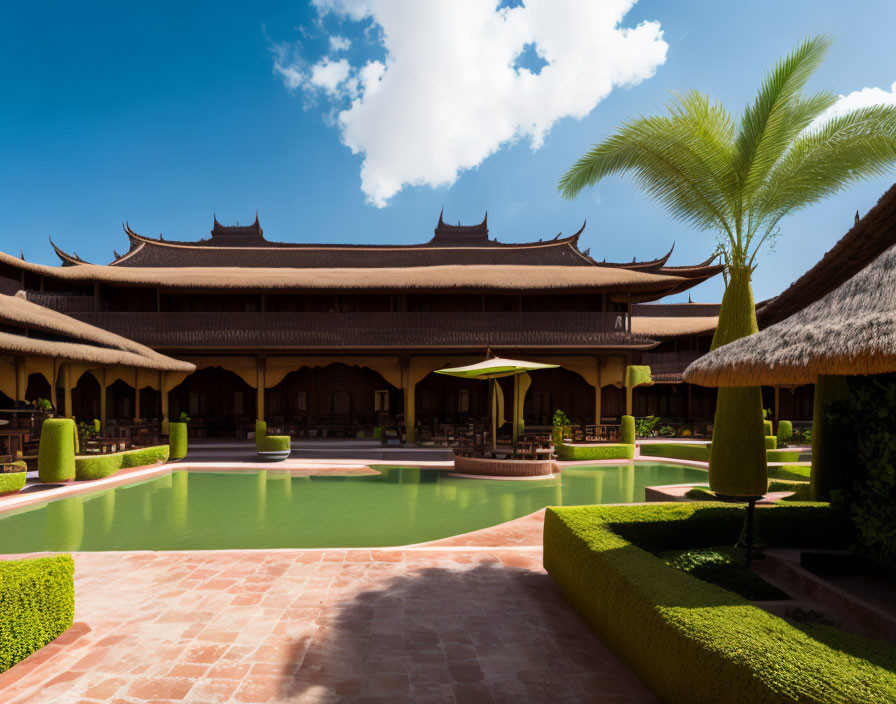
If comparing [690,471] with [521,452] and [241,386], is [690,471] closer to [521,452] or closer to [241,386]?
[521,452]

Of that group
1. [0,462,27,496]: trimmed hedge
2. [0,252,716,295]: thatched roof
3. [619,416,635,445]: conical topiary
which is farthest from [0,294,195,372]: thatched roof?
[619,416,635,445]: conical topiary

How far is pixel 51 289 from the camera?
19.6 meters

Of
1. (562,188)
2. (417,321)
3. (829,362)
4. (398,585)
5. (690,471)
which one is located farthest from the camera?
(417,321)

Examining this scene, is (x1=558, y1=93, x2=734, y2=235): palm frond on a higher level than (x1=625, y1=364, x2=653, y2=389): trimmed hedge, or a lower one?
higher

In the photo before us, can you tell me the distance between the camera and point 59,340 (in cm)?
1300

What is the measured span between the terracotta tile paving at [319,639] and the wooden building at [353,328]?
12644 millimetres

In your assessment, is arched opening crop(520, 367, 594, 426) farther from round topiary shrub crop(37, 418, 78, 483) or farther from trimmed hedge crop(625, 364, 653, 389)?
round topiary shrub crop(37, 418, 78, 483)

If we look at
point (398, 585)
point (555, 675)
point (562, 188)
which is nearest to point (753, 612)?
point (555, 675)

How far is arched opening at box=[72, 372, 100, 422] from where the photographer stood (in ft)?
65.5

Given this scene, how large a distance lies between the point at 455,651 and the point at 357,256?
74.7 ft

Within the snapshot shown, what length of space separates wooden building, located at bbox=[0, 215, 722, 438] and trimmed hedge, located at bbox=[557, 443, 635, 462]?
3.36 m

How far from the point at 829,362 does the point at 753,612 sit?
1954 millimetres

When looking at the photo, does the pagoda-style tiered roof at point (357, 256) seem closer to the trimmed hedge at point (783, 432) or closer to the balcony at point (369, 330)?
the balcony at point (369, 330)

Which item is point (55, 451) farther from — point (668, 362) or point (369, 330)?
point (668, 362)
